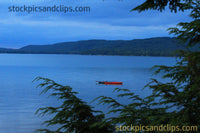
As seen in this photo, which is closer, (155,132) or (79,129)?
(155,132)

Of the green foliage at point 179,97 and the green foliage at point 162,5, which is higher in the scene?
the green foliage at point 162,5

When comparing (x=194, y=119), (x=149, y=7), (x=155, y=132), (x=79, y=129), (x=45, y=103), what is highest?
(x=149, y=7)

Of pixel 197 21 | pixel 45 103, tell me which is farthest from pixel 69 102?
pixel 45 103

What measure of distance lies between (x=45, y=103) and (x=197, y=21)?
102 feet

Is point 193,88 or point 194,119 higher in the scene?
point 193,88

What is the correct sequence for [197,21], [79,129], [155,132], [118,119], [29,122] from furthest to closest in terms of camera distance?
[29,122] → [79,129] → [197,21] → [118,119] → [155,132]

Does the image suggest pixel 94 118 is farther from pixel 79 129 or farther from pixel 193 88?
pixel 193 88

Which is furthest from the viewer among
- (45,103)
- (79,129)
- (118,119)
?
(45,103)

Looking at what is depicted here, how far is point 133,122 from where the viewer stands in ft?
11.5

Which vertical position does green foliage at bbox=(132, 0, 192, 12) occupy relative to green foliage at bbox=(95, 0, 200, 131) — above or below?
above

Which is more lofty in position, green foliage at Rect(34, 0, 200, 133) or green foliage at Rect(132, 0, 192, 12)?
green foliage at Rect(132, 0, 192, 12)

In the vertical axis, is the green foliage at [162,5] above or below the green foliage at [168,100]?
above

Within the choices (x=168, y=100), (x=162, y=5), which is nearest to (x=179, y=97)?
(x=168, y=100)

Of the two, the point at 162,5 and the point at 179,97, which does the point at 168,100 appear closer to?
the point at 179,97
